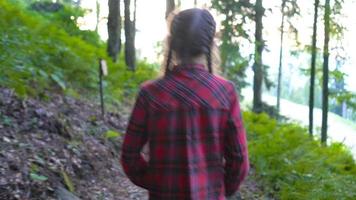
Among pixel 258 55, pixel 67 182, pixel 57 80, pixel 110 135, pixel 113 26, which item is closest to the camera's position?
pixel 67 182

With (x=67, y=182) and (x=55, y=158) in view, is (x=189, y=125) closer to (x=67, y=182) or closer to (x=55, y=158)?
(x=67, y=182)

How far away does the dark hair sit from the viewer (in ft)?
7.91

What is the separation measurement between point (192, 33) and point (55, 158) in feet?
13.2

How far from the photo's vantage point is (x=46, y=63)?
10.2 meters

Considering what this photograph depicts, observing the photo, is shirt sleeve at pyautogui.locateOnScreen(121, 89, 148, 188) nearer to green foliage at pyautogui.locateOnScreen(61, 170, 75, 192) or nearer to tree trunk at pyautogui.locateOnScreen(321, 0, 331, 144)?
green foliage at pyautogui.locateOnScreen(61, 170, 75, 192)

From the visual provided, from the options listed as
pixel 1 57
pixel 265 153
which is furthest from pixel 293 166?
pixel 1 57

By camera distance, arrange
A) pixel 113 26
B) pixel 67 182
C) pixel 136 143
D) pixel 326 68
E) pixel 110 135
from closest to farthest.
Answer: pixel 136 143 → pixel 67 182 → pixel 110 135 → pixel 113 26 → pixel 326 68

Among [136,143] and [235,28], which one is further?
[235,28]

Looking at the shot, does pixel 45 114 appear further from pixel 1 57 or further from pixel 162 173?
pixel 162 173

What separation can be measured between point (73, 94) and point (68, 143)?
381 cm

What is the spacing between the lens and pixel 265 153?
987 cm

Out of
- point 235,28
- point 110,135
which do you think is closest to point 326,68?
point 235,28

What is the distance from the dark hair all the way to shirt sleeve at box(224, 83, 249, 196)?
0.28 m

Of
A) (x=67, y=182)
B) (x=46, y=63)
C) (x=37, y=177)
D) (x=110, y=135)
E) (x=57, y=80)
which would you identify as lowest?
(x=67, y=182)
